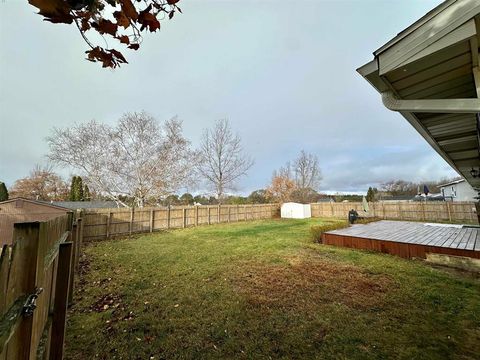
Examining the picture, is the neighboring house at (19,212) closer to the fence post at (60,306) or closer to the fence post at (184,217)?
the fence post at (184,217)

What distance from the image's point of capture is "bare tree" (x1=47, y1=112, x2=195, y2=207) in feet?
48.2

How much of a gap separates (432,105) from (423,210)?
60.1 feet

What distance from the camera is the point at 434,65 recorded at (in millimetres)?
1905

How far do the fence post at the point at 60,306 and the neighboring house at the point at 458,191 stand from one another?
25.8 m

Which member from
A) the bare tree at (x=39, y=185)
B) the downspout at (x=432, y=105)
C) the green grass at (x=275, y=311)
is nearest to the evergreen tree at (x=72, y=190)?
the bare tree at (x=39, y=185)

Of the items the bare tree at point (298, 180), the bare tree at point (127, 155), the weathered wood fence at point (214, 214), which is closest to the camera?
the weathered wood fence at point (214, 214)

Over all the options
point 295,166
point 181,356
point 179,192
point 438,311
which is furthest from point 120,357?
point 295,166

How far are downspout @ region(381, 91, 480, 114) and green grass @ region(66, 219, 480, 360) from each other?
243 centimetres

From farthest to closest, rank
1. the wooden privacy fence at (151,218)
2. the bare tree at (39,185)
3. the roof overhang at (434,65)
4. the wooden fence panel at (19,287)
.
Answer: the bare tree at (39,185) < the wooden privacy fence at (151,218) < the roof overhang at (434,65) < the wooden fence panel at (19,287)

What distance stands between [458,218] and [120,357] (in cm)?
2058

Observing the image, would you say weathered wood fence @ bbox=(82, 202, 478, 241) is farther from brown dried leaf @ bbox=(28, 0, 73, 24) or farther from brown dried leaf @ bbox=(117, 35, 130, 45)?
brown dried leaf @ bbox=(28, 0, 73, 24)

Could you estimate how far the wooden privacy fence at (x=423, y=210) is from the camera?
14400mm

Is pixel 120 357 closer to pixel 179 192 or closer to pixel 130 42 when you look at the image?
pixel 130 42

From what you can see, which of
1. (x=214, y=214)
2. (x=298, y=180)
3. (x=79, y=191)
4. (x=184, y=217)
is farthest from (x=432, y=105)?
(x=79, y=191)
